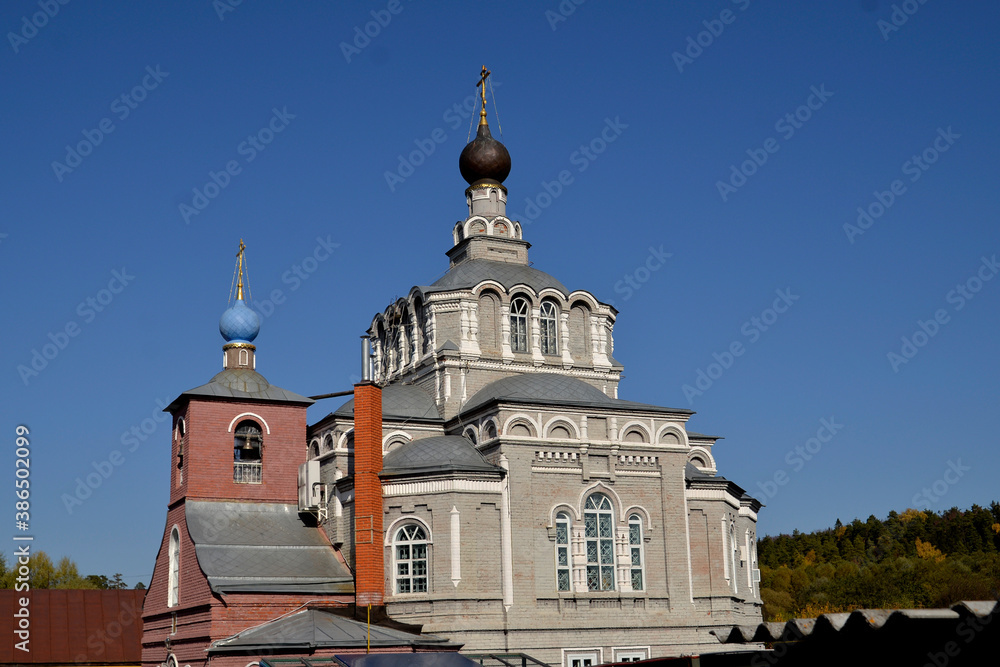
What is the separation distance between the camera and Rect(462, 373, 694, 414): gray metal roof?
84.9ft

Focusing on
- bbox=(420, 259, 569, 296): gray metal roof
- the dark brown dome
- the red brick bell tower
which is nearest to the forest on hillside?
bbox=(420, 259, 569, 296): gray metal roof

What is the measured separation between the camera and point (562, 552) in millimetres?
25016

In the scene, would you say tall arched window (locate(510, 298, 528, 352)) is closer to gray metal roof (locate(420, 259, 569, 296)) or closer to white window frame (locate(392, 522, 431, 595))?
gray metal roof (locate(420, 259, 569, 296))

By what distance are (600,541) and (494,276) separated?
8.67 m

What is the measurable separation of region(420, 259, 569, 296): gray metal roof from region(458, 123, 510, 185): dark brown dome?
3.30 m

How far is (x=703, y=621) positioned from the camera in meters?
25.9

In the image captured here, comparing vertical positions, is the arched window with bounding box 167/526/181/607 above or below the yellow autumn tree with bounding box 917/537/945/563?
below

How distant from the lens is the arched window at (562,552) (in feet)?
81.4

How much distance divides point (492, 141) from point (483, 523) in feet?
46.0

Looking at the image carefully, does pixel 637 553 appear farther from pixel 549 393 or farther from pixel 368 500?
pixel 368 500

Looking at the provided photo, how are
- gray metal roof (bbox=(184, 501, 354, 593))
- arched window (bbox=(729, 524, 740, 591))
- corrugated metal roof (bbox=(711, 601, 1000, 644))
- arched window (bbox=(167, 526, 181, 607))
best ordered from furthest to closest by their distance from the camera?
arched window (bbox=(729, 524, 740, 591)), arched window (bbox=(167, 526, 181, 607)), gray metal roof (bbox=(184, 501, 354, 593)), corrugated metal roof (bbox=(711, 601, 1000, 644))

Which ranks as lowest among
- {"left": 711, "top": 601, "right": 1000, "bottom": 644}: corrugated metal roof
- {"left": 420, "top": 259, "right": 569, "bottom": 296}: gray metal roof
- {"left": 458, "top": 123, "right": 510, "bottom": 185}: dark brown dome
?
{"left": 711, "top": 601, "right": 1000, "bottom": 644}: corrugated metal roof

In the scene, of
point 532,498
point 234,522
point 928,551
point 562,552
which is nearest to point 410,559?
point 532,498

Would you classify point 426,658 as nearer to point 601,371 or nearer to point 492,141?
point 601,371
